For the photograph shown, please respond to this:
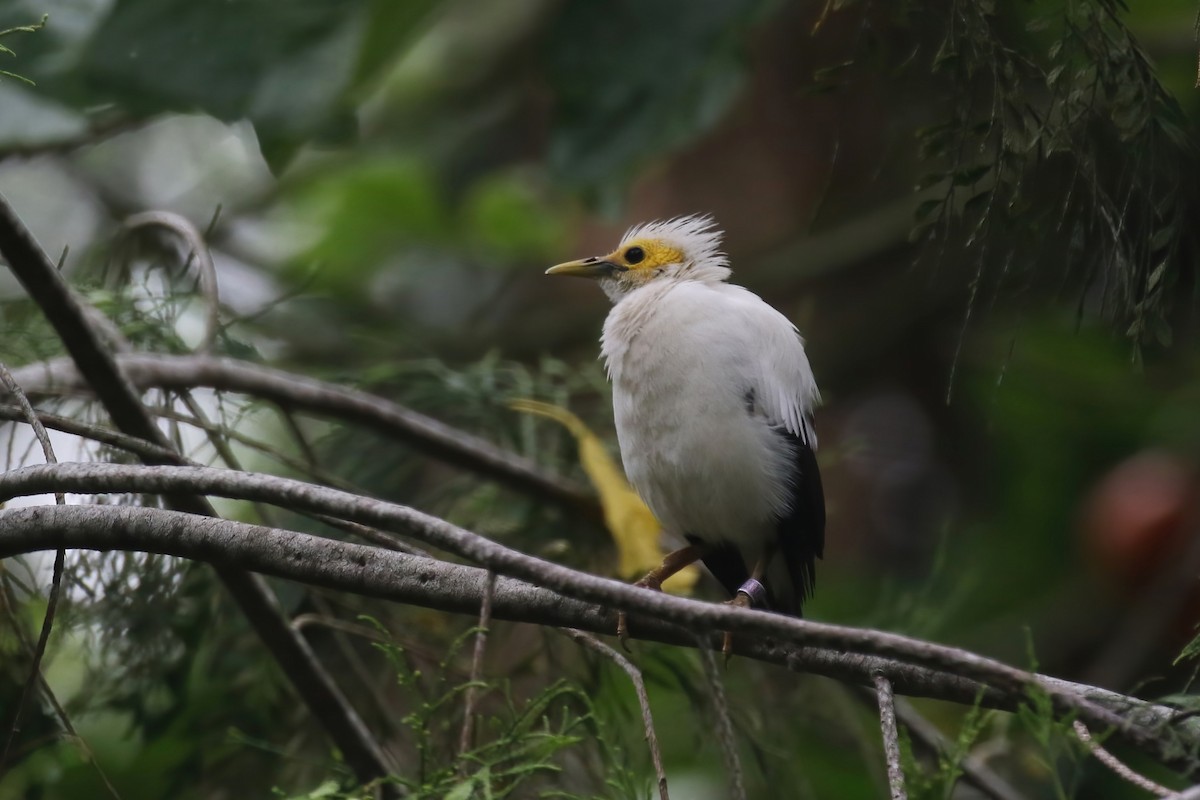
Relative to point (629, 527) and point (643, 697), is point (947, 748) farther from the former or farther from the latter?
point (643, 697)

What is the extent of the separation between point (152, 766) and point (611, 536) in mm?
1996

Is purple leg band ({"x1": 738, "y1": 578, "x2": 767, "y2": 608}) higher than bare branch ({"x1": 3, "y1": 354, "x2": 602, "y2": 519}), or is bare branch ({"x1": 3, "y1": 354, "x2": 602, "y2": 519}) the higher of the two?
bare branch ({"x1": 3, "y1": 354, "x2": 602, "y2": 519})

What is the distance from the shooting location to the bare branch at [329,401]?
3838 mm

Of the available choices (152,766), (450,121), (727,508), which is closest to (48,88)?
(152,766)

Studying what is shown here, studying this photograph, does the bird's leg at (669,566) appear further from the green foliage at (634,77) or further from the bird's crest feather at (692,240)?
the green foliage at (634,77)

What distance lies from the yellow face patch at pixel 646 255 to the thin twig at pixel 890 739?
2.40 m

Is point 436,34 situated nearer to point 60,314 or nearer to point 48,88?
point 48,88

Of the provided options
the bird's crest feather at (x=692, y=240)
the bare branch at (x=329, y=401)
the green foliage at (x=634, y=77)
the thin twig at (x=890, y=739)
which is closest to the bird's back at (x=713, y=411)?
the bird's crest feather at (x=692, y=240)

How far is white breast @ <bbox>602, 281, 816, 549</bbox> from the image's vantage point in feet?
11.4

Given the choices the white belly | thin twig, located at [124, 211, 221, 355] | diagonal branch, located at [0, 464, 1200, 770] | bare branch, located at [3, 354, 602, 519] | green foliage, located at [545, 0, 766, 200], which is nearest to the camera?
diagonal branch, located at [0, 464, 1200, 770]

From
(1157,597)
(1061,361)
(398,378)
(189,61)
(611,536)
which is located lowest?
(1157,597)

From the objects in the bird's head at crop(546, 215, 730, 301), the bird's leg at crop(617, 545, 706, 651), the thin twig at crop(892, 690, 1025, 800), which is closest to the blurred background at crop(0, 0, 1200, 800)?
the thin twig at crop(892, 690, 1025, 800)

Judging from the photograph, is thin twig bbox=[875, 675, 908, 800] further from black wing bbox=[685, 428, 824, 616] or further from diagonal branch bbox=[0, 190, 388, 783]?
black wing bbox=[685, 428, 824, 616]

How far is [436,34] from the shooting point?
28.1 ft
